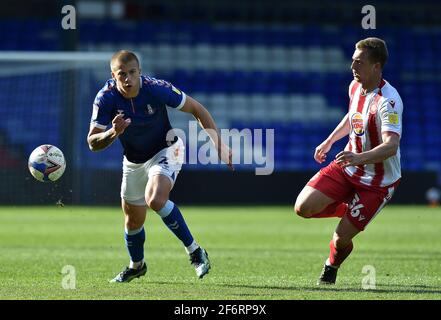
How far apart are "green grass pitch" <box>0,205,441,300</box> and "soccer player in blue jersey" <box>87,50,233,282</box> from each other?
0.33 m

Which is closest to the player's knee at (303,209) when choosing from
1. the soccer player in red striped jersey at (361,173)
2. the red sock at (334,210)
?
the soccer player in red striped jersey at (361,173)

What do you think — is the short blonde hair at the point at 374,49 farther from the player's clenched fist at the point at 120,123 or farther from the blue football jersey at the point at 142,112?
the player's clenched fist at the point at 120,123

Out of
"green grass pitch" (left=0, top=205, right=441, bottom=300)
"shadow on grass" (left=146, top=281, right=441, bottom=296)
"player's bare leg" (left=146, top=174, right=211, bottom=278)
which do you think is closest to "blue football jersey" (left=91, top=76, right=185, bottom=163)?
"player's bare leg" (left=146, top=174, right=211, bottom=278)

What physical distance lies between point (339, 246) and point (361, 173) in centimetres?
63

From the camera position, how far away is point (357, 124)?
7.44 metres

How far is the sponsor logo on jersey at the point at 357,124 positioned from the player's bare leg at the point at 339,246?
704 millimetres

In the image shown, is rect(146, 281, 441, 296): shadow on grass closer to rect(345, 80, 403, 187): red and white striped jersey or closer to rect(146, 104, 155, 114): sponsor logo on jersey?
rect(345, 80, 403, 187): red and white striped jersey

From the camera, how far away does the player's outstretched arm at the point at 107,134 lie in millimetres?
6949

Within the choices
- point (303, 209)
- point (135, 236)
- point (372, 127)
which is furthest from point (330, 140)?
point (135, 236)

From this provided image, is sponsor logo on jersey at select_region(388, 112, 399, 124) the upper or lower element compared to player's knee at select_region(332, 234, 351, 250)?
upper

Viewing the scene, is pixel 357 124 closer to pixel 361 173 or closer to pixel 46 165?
pixel 361 173

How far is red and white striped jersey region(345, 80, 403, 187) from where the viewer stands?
723cm
